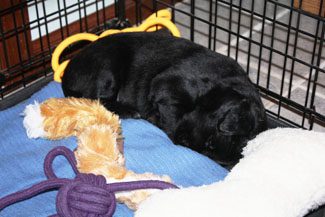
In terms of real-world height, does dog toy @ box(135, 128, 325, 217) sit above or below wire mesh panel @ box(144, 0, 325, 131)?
above

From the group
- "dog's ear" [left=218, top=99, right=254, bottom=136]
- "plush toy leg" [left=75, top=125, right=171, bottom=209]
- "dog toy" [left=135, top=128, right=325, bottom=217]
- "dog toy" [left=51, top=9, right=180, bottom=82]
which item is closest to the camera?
"dog toy" [left=135, top=128, right=325, bottom=217]

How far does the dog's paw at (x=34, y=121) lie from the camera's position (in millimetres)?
1787

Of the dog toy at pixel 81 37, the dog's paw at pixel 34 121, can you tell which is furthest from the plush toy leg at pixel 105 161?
the dog toy at pixel 81 37

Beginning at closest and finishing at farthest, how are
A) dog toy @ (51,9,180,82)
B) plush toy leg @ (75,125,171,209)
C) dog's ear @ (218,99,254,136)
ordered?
plush toy leg @ (75,125,171,209) → dog's ear @ (218,99,254,136) → dog toy @ (51,9,180,82)

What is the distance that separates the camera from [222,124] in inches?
66.7

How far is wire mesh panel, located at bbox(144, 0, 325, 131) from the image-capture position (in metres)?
2.11

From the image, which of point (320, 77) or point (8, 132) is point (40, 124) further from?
point (320, 77)

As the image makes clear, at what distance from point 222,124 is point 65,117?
51cm

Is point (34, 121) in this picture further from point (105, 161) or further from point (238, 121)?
point (238, 121)

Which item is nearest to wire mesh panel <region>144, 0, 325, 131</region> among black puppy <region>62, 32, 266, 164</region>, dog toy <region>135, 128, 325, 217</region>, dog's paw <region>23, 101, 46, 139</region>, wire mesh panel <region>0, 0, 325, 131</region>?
wire mesh panel <region>0, 0, 325, 131</region>

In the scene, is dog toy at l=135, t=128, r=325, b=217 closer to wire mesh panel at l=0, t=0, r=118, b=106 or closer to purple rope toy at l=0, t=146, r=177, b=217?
purple rope toy at l=0, t=146, r=177, b=217

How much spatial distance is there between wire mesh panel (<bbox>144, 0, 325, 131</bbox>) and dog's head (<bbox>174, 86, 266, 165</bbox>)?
313mm

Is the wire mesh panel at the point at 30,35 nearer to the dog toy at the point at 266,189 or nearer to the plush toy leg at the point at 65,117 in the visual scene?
the plush toy leg at the point at 65,117

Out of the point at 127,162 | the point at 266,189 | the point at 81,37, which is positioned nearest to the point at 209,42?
the point at 81,37
